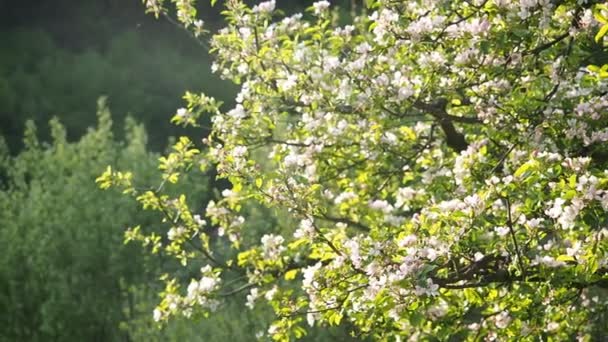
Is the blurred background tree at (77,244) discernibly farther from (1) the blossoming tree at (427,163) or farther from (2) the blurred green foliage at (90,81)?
(1) the blossoming tree at (427,163)

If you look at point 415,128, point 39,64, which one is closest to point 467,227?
point 415,128

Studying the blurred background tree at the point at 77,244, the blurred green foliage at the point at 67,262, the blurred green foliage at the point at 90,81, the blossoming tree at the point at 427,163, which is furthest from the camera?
the blurred green foliage at the point at 90,81

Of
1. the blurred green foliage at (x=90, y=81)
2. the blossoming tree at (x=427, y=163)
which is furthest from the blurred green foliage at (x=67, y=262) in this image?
the blurred green foliage at (x=90, y=81)

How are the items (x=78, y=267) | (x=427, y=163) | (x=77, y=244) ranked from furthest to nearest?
(x=77, y=244) < (x=78, y=267) < (x=427, y=163)

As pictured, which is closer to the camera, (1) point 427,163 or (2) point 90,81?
(1) point 427,163

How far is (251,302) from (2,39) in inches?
905

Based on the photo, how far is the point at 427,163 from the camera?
552 centimetres

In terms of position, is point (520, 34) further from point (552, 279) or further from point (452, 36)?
point (552, 279)

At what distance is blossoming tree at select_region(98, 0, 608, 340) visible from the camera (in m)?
3.54

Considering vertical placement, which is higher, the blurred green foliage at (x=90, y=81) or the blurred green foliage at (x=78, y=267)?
the blurred green foliage at (x=90, y=81)

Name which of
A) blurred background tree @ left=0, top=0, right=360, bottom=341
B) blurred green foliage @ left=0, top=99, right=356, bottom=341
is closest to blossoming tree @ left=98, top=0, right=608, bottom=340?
blurred background tree @ left=0, top=0, right=360, bottom=341

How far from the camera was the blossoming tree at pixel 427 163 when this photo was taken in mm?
3537

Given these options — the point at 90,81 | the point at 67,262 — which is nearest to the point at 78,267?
the point at 67,262

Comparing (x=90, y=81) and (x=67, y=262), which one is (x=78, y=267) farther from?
(x=90, y=81)
